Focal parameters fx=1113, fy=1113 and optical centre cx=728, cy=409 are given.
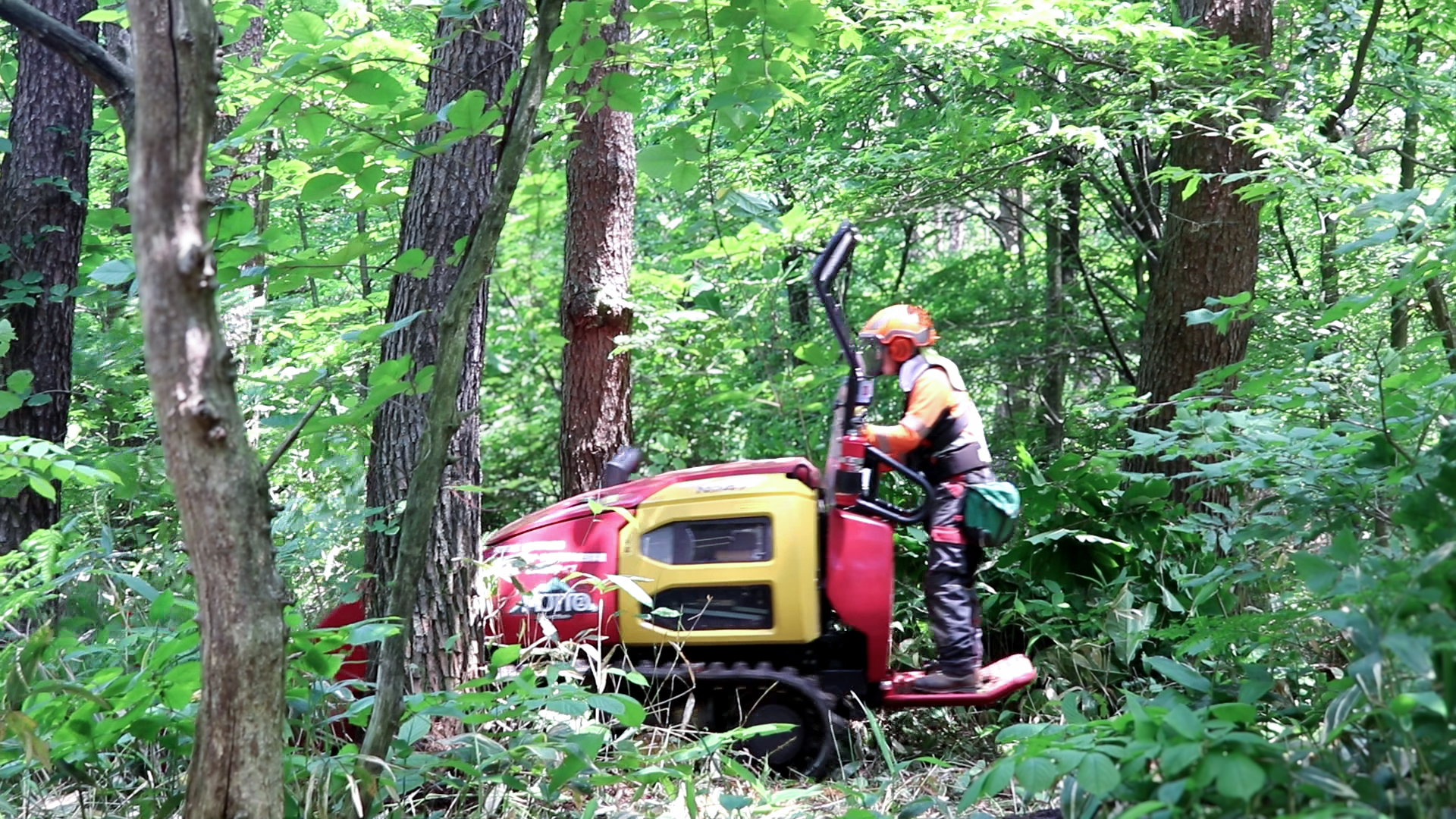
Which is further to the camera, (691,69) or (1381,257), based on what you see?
(1381,257)

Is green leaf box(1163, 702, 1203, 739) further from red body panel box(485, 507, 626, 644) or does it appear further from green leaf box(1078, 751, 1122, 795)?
red body panel box(485, 507, 626, 644)

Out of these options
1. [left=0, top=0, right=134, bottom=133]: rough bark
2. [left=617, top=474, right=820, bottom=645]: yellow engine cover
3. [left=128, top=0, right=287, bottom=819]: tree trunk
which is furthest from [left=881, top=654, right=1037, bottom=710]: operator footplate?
[left=0, top=0, right=134, bottom=133]: rough bark

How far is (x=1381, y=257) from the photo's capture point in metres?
6.04

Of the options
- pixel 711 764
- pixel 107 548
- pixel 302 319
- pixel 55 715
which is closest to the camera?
pixel 55 715

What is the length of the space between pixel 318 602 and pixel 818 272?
263cm

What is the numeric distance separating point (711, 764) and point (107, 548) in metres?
2.17

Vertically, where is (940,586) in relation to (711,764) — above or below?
above

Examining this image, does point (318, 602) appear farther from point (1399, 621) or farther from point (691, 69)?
point (1399, 621)

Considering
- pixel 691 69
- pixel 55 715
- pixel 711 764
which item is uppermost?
pixel 691 69

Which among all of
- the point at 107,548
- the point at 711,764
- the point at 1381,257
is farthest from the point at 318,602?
the point at 1381,257

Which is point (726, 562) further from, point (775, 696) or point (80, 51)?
point (80, 51)

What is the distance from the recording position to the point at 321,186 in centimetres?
272

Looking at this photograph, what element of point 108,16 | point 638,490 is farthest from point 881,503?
point 108,16

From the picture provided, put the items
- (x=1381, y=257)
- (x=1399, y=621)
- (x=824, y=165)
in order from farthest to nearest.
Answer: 1. (x=824, y=165)
2. (x=1381, y=257)
3. (x=1399, y=621)
